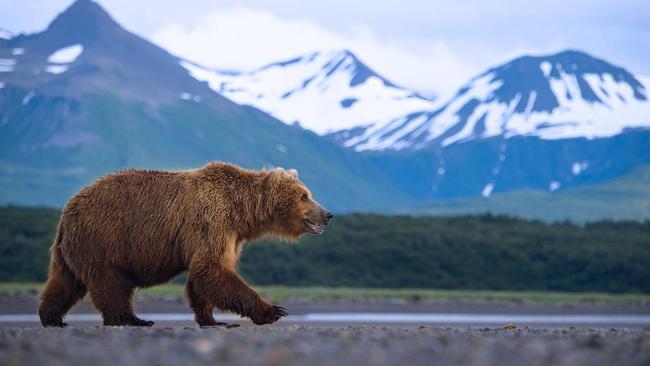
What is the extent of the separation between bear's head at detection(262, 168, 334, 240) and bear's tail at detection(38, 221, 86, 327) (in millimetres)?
2363

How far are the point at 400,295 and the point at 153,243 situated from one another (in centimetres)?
2562

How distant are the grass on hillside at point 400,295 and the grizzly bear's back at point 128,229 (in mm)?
22182

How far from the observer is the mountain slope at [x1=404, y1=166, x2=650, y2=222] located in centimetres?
12162

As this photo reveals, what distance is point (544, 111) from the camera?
187125 millimetres

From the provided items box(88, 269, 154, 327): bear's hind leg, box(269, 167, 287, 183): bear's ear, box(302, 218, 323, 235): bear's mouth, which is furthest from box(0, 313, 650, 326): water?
box(88, 269, 154, 327): bear's hind leg

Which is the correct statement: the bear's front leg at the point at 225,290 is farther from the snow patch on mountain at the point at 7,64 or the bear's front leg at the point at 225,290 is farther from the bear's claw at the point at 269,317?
the snow patch on mountain at the point at 7,64

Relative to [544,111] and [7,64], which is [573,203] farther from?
[7,64]

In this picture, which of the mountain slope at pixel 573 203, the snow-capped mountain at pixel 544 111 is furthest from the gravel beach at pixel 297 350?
the snow-capped mountain at pixel 544 111

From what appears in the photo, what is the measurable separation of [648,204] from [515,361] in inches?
4738

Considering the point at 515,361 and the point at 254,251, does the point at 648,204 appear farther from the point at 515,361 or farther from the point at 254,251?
the point at 515,361

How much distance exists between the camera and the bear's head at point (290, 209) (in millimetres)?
14289

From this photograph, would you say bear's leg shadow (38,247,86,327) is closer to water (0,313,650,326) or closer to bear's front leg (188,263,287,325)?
bear's front leg (188,263,287,325)

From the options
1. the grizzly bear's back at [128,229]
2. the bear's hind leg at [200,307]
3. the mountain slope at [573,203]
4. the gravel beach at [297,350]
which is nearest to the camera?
the gravel beach at [297,350]

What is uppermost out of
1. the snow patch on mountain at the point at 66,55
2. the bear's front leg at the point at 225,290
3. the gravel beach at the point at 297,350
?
the snow patch on mountain at the point at 66,55
